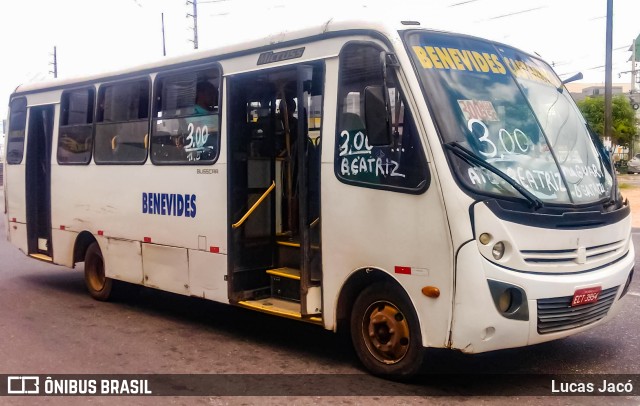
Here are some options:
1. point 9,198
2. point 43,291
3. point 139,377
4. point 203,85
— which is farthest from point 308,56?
point 9,198

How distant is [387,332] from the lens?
5898mm

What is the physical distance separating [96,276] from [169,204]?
7.94 ft

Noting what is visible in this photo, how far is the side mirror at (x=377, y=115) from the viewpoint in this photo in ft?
18.4

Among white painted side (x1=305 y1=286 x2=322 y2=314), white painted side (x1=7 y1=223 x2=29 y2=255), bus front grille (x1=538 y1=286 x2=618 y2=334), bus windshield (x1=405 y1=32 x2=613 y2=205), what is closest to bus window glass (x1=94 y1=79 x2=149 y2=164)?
white painted side (x1=7 y1=223 x2=29 y2=255)

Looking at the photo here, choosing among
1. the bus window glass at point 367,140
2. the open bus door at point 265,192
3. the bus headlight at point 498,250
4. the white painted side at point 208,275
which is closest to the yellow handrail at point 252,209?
the open bus door at point 265,192

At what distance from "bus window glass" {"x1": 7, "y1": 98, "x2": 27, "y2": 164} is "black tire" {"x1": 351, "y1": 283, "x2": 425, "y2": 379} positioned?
7.27 metres

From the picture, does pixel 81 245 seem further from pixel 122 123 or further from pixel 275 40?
pixel 275 40

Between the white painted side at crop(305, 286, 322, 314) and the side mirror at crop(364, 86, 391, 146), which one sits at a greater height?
the side mirror at crop(364, 86, 391, 146)

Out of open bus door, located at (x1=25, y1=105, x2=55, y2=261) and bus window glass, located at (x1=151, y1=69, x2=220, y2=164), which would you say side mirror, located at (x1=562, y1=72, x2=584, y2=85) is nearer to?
bus window glass, located at (x1=151, y1=69, x2=220, y2=164)

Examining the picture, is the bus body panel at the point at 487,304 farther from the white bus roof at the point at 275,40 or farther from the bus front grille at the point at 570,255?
the white bus roof at the point at 275,40

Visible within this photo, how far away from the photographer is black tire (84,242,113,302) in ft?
31.8

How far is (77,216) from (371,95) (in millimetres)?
5788

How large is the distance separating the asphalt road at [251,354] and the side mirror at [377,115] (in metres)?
1.98

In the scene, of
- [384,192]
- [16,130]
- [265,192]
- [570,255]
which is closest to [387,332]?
[384,192]
